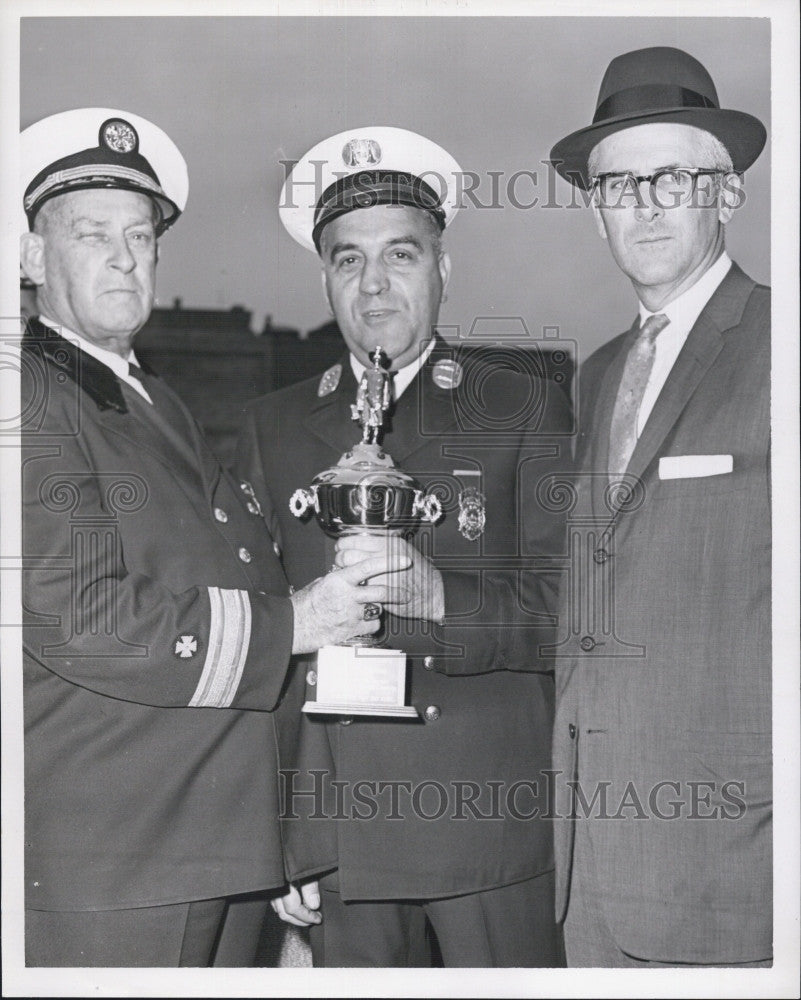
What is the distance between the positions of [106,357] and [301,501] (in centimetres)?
61

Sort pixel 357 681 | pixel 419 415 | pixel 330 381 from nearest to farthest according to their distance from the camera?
pixel 357 681 → pixel 419 415 → pixel 330 381

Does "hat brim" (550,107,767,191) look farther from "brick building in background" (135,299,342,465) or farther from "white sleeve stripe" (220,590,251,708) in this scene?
"white sleeve stripe" (220,590,251,708)

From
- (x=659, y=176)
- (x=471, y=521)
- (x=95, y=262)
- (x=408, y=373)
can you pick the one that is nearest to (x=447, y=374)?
(x=408, y=373)

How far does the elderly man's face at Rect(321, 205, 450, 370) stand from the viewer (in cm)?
285

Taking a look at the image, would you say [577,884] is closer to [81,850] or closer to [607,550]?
[607,550]

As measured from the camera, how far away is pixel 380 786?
2770 millimetres

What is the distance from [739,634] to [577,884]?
0.73 meters

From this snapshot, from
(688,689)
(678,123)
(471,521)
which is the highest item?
(678,123)

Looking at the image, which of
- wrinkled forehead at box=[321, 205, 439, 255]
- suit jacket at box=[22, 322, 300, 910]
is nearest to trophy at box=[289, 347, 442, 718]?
suit jacket at box=[22, 322, 300, 910]

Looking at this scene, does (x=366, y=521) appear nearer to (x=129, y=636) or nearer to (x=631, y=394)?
(x=129, y=636)

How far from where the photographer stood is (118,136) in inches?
114

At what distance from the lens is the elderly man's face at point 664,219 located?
279 cm

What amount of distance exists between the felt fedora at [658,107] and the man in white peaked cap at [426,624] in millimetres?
343
